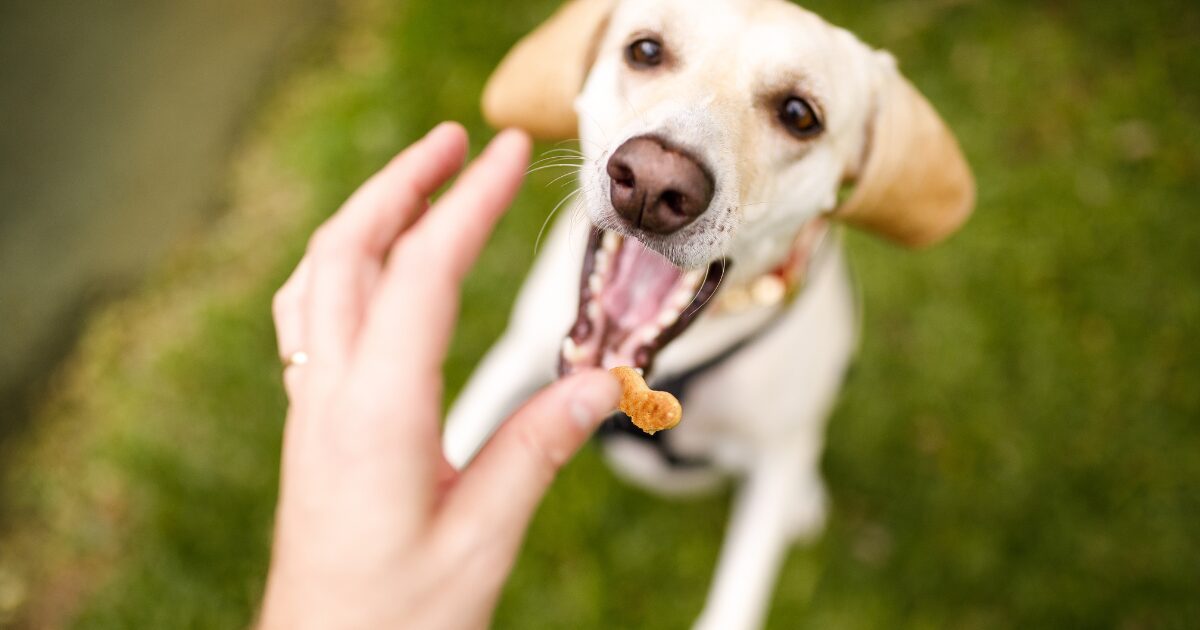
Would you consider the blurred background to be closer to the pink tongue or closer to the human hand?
the pink tongue

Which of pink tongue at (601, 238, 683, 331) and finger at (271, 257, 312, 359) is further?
pink tongue at (601, 238, 683, 331)

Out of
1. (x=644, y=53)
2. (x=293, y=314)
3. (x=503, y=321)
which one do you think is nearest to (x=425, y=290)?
(x=293, y=314)

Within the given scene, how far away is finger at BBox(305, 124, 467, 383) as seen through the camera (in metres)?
1.23

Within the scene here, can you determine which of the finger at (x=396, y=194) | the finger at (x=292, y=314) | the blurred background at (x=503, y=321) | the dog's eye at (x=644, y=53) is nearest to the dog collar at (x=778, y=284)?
the dog's eye at (x=644, y=53)

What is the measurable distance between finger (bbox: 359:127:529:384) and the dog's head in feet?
1.14

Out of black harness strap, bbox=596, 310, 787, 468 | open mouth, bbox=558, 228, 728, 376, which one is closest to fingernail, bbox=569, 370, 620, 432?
open mouth, bbox=558, 228, 728, 376

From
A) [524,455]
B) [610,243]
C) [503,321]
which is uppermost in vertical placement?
[610,243]

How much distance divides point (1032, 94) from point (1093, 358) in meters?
1.36

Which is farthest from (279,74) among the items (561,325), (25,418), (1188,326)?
(1188,326)

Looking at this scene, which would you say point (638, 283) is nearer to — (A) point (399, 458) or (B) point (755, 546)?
(A) point (399, 458)

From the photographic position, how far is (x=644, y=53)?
178cm

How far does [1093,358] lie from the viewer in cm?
360

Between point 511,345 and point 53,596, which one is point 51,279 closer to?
point 53,596

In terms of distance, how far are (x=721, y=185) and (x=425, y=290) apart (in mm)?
659
